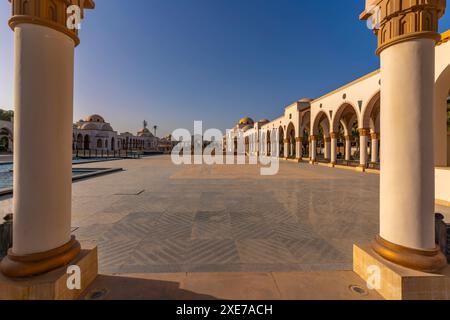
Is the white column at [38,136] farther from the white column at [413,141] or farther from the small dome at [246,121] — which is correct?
the small dome at [246,121]

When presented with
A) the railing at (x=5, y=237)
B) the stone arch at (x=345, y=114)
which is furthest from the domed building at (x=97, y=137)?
the railing at (x=5, y=237)

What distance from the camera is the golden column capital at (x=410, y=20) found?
8.58 feet

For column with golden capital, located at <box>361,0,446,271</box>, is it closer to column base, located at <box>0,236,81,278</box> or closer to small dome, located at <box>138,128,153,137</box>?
column base, located at <box>0,236,81,278</box>

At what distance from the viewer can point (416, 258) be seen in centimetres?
254

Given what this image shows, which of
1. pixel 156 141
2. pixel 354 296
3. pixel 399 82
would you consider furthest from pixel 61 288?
pixel 156 141

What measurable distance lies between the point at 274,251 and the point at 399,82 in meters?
3.15

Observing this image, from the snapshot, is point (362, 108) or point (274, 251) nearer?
point (274, 251)

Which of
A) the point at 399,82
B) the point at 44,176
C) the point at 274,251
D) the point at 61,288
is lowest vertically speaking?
the point at 274,251

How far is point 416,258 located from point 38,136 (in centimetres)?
438

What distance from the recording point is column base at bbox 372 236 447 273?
2.51m

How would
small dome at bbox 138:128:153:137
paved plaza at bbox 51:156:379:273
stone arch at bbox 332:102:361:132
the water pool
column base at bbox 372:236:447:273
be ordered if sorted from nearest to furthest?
column base at bbox 372:236:447:273
paved plaza at bbox 51:156:379:273
the water pool
stone arch at bbox 332:102:361:132
small dome at bbox 138:128:153:137

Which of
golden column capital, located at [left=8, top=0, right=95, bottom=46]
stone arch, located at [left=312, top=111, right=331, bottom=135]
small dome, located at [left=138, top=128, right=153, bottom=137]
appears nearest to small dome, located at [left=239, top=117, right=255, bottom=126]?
small dome, located at [left=138, top=128, right=153, bottom=137]

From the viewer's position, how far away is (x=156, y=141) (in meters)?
108

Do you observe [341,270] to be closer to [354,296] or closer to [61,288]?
[354,296]
